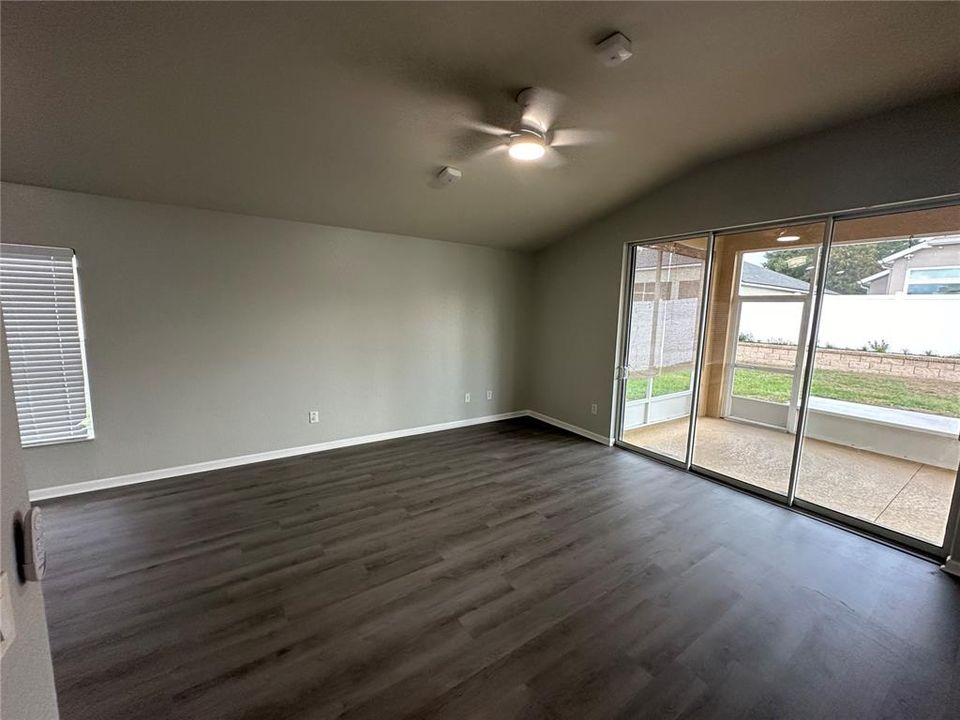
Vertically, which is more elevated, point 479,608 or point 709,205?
point 709,205

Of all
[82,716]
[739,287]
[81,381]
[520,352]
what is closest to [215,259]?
[81,381]

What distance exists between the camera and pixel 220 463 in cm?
378

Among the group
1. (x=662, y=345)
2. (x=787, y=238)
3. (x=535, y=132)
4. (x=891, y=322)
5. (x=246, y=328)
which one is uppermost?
(x=535, y=132)

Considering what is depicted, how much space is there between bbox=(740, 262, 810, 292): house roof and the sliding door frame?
0.53 feet

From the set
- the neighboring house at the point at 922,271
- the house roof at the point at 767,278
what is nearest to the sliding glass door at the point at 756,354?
the house roof at the point at 767,278

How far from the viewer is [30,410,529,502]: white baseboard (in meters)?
3.19

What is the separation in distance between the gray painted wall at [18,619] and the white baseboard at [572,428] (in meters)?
4.55

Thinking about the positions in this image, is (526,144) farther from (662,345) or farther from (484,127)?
(662,345)

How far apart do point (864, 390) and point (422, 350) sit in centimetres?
408

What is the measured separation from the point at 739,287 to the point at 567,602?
3.14 meters

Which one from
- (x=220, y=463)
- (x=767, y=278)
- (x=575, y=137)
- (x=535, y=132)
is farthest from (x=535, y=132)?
(x=220, y=463)

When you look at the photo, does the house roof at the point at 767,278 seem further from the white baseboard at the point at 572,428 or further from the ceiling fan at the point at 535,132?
the white baseboard at the point at 572,428

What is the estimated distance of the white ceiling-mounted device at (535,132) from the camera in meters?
2.43

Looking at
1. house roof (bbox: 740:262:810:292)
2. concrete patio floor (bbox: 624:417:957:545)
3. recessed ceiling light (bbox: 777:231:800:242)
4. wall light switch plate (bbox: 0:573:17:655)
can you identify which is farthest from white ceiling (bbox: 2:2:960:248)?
concrete patio floor (bbox: 624:417:957:545)
